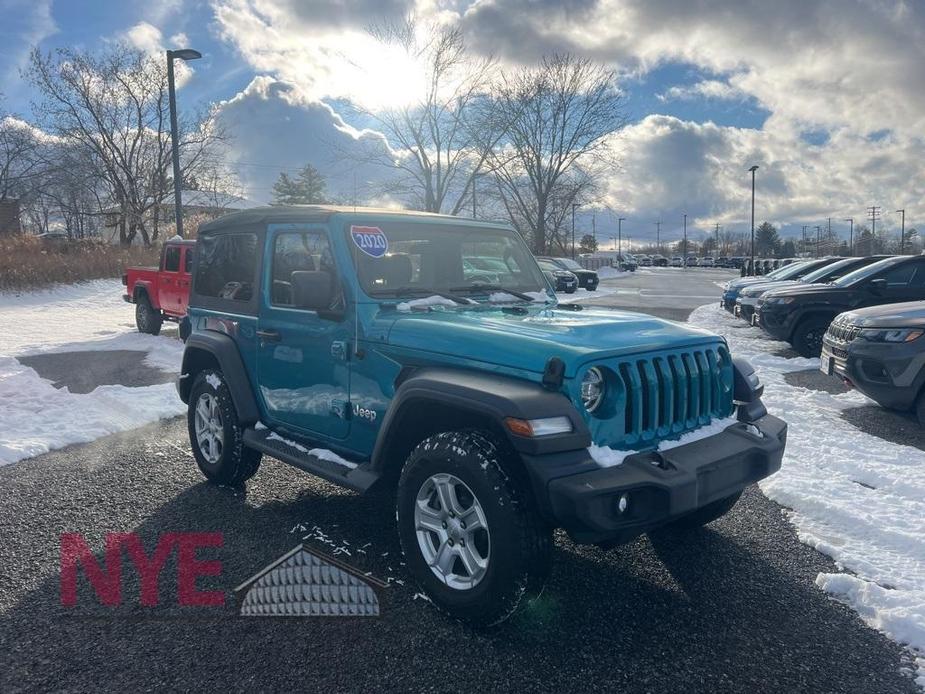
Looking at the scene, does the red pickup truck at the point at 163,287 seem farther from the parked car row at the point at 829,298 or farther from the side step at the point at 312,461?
the parked car row at the point at 829,298

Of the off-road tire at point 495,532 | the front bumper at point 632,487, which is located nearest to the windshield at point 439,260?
the off-road tire at point 495,532

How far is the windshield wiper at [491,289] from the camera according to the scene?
4.39 meters

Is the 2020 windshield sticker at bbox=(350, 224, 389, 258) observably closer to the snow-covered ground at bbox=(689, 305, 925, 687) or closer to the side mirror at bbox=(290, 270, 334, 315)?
the side mirror at bbox=(290, 270, 334, 315)

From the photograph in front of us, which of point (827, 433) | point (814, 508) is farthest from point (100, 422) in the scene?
point (827, 433)

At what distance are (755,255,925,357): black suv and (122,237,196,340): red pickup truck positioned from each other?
10.2 metres

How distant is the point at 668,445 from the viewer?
10.6 ft

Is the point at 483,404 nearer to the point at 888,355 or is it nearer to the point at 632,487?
the point at 632,487

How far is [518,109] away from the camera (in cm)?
3712

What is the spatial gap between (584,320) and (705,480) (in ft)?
3.63

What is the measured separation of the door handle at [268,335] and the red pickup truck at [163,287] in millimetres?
8212

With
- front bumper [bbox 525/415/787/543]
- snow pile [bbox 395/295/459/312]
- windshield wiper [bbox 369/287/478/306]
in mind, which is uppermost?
windshield wiper [bbox 369/287/478/306]

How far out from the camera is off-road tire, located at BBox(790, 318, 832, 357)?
10906mm

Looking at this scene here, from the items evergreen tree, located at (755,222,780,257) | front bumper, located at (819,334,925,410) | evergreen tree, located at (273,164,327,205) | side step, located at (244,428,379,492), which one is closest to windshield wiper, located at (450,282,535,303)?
side step, located at (244,428,379,492)

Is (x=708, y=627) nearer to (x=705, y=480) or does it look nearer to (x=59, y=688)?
(x=705, y=480)
